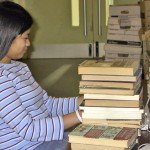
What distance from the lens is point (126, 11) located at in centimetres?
326

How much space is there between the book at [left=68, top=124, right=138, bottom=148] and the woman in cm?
19

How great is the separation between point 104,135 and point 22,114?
346mm

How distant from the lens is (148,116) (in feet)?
4.63

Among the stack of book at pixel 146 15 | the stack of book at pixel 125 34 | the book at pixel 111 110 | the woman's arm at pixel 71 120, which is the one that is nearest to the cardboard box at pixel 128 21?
the stack of book at pixel 125 34

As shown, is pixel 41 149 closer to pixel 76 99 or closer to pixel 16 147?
pixel 16 147

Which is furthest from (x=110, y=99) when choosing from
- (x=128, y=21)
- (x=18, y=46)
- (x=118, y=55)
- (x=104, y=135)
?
(x=128, y=21)

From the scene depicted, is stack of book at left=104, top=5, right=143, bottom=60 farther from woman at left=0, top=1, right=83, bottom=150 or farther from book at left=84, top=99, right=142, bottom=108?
book at left=84, top=99, right=142, bottom=108

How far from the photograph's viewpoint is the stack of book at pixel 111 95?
1189 mm

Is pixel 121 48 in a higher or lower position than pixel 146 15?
lower

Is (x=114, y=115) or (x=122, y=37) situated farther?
(x=122, y=37)

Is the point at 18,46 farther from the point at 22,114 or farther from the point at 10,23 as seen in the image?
the point at 22,114

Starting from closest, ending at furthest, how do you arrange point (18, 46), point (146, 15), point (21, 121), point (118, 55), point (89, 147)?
point (89, 147), point (21, 121), point (18, 46), point (118, 55), point (146, 15)

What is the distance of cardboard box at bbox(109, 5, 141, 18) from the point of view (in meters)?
3.23

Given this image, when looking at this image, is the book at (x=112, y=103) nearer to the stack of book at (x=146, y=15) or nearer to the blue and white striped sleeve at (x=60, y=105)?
the blue and white striped sleeve at (x=60, y=105)
